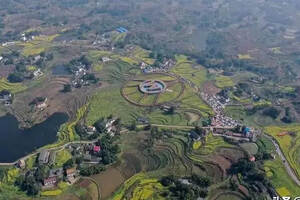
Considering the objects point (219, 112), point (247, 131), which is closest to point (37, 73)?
point (219, 112)

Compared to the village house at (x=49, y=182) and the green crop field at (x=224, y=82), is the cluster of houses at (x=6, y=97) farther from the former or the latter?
the green crop field at (x=224, y=82)

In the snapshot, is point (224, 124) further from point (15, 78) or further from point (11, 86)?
point (15, 78)

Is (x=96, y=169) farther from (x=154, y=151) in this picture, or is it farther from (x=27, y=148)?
(x=27, y=148)

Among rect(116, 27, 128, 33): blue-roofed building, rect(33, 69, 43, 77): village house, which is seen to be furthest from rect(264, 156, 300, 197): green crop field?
rect(116, 27, 128, 33): blue-roofed building

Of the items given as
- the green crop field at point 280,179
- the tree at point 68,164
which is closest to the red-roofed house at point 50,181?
the tree at point 68,164

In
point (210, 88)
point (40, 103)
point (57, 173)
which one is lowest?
point (57, 173)

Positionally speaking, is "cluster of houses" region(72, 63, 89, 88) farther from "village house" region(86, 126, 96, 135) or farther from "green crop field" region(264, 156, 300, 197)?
"green crop field" region(264, 156, 300, 197)
